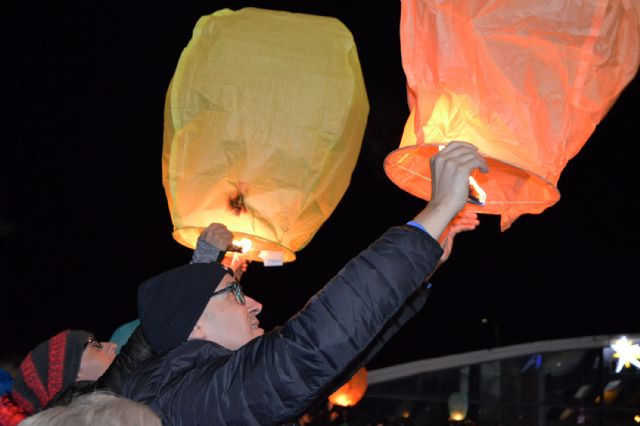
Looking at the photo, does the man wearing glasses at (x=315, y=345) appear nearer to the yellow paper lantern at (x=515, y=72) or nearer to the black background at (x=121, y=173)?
the yellow paper lantern at (x=515, y=72)

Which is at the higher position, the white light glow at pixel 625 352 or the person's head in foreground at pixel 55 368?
the person's head in foreground at pixel 55 368

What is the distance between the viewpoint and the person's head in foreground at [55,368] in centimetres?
258

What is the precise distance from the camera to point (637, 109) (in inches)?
160

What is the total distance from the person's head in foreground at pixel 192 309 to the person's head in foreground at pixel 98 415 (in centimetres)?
37

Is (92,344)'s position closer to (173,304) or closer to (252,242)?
(252,242)

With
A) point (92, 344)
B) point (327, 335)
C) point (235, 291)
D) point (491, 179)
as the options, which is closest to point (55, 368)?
point (92, 344)

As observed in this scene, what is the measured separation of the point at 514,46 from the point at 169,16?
83.1 inches

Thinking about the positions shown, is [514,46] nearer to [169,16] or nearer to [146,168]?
[169,16]

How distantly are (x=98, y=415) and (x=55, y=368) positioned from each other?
168 cm

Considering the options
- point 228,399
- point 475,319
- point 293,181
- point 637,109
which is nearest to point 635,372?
point 475,319

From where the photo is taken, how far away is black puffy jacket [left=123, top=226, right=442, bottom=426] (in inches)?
45.9

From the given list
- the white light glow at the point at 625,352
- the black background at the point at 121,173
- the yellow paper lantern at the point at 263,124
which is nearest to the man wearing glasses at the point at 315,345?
the yellow paper lantern at the point at 263,124

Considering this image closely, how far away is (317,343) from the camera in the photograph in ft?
3.82

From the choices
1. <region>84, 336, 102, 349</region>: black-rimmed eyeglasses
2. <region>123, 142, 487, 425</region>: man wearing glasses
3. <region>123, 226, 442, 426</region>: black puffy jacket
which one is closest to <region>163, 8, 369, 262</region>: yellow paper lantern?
<region>84, 336, 102, 349</region>: black-rimmed eyeglasses
